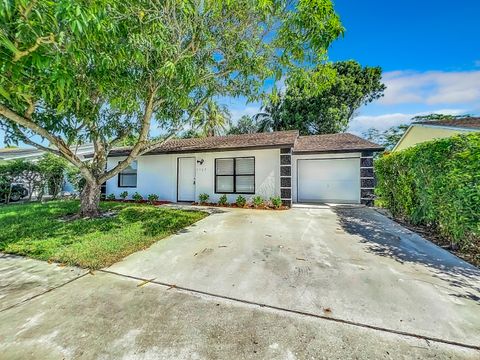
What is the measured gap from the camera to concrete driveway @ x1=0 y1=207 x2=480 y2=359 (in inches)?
84.1

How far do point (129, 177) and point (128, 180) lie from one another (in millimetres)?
192

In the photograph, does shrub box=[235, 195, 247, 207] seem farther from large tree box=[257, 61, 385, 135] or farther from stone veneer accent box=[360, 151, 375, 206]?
large tree box=[257, 61, 385, 135]

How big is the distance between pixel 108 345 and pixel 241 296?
1537 mm

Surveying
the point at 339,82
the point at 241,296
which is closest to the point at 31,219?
the point at 241,296

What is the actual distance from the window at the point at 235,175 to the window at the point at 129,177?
5.24 m

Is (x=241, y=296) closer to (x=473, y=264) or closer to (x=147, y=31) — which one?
(x=473, y=264)

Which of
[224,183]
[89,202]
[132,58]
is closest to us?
[132,58]

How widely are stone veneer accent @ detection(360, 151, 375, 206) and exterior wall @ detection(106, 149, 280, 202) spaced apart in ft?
13.5

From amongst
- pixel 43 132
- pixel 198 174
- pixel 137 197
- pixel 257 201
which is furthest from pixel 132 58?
pixel 137 197

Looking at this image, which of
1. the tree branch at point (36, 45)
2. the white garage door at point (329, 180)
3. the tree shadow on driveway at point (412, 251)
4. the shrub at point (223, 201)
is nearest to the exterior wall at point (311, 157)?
the white garage door at point (329, 180)

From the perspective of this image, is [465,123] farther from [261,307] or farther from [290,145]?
[261,307]

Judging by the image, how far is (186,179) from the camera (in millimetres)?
12562

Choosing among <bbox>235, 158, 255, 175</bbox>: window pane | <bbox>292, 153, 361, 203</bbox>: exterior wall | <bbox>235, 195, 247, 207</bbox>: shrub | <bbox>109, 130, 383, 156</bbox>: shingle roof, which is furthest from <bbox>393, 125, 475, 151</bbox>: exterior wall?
<bbox>235, 195, 247, 207</bbox>: shrub

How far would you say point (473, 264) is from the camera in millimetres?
4008
